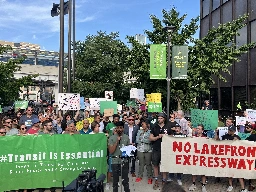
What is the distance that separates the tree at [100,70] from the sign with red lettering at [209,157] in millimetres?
19744

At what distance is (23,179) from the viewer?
7824 millimetres

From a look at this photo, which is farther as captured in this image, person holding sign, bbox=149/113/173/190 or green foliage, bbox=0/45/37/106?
green foliage, bbox=0/45/37/106

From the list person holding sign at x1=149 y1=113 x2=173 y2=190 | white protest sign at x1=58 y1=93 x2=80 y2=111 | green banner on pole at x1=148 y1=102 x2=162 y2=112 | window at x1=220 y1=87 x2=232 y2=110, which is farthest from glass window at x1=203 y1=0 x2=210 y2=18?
person holding sign at x1=149 y1=113 x2=173 y2=190

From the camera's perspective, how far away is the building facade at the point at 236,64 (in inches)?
867

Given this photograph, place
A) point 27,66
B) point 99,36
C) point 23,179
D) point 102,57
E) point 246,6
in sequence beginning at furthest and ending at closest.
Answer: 1. point 27,66
2. point 99,36
3. point 102,57
4. point 246,6
5. point 23,179

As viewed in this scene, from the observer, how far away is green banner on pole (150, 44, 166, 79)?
15.1 metres

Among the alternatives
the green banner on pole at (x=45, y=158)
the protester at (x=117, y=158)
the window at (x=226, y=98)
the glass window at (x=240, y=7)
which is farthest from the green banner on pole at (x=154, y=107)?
the glass window at (x=240, y=7)

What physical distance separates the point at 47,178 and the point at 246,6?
19222 millimetres

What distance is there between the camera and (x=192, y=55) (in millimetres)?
19938

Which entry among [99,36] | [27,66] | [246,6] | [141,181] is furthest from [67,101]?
[27,66]

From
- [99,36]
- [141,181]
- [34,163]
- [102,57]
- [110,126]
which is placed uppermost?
[99,36]

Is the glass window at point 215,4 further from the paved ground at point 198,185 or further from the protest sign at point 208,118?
the paved ground at point 198,185

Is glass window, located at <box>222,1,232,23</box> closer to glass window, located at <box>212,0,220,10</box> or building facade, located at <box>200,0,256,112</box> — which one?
building facade, located at <box>200,0,256,112</box>

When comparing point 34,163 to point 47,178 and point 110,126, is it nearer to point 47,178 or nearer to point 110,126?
point 47,178
